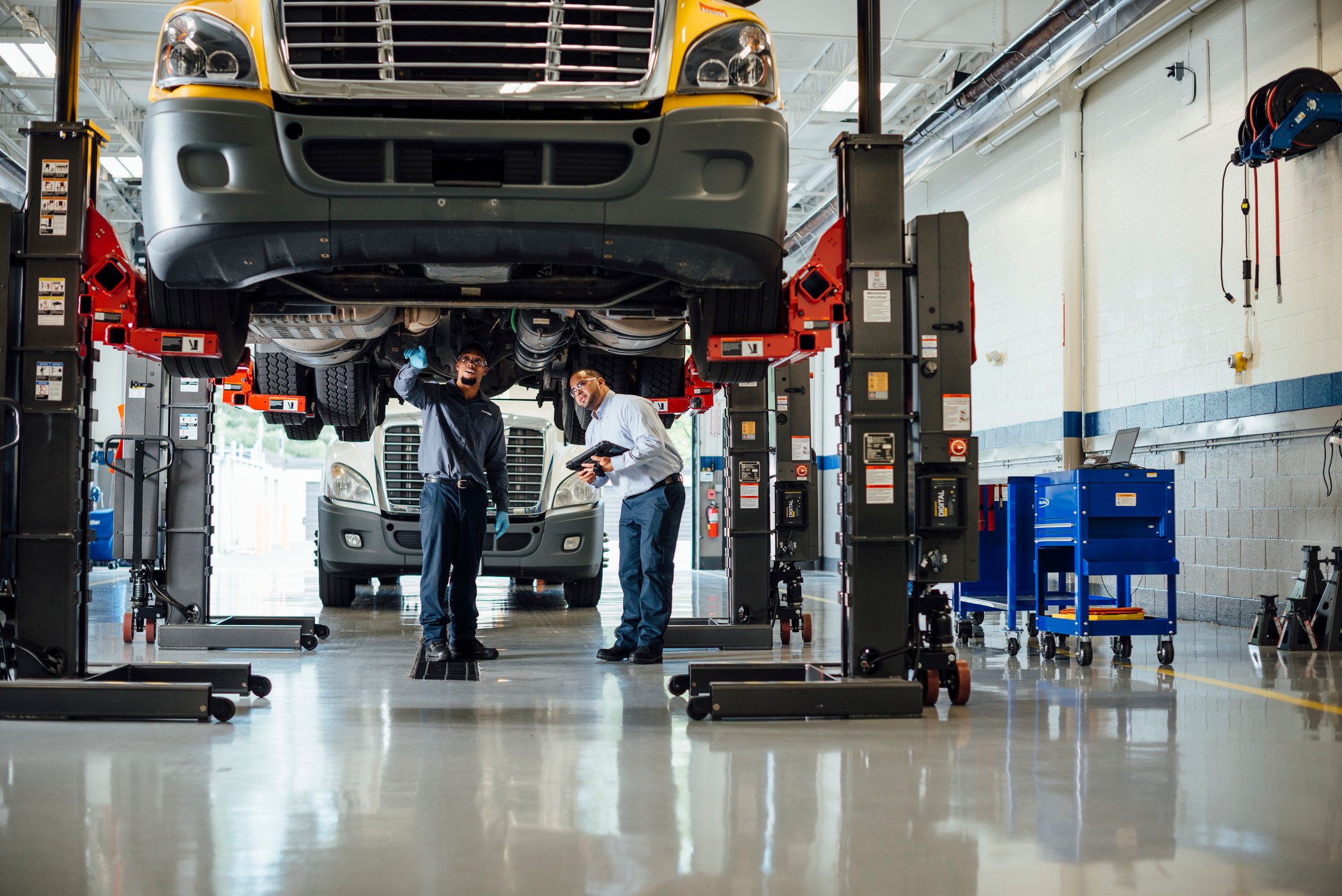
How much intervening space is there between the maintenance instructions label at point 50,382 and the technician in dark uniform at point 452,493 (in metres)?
1.59

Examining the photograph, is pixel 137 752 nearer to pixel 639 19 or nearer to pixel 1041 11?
pixel 639 19

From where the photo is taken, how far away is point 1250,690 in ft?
17.1

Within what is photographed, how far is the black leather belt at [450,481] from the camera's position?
18.8 ft

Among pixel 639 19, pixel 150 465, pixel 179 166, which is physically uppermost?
pixel 639 19

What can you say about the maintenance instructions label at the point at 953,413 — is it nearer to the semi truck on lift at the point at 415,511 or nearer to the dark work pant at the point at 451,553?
the dark work pant at the point at 451,553

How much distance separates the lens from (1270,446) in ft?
27.3

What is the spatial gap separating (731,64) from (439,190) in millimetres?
977

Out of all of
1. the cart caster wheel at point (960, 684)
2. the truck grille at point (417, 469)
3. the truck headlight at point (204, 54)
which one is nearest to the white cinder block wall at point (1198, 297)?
the cart caster wheel at point (960, 684)

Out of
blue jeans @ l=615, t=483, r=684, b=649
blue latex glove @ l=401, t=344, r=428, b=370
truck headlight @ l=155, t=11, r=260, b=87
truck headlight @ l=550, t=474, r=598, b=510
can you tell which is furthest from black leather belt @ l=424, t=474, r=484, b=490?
truck headlight @ l=550, t=474, r=598, b=510

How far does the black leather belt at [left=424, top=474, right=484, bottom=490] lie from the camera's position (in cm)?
573

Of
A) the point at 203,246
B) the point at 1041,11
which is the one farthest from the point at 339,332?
the point at 1041,11

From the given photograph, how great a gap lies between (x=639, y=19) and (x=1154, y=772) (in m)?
2.70

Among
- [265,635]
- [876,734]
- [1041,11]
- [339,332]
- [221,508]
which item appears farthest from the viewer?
[221,508]

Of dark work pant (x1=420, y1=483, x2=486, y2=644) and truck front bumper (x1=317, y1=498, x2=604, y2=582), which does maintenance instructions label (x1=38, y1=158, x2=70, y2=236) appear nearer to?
dark work pant (x1=420, y1=483, x2=486, y2=644)
